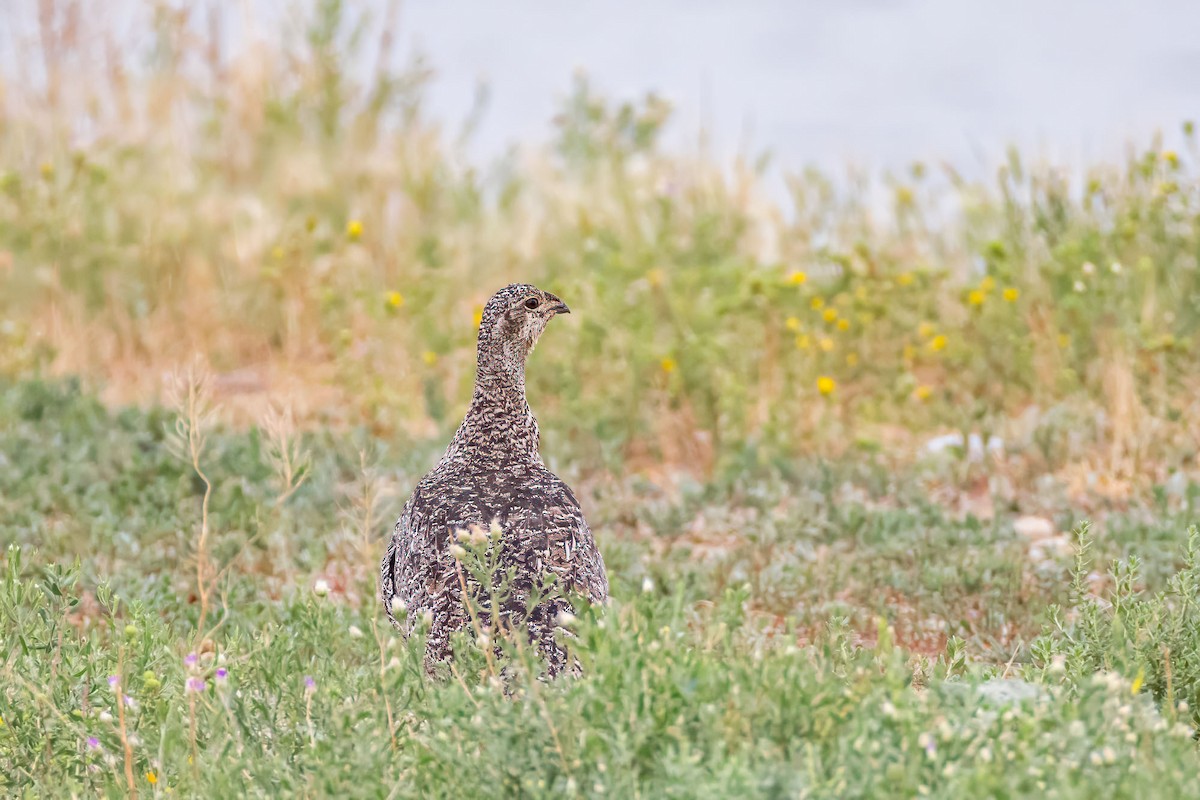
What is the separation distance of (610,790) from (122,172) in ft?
33.1

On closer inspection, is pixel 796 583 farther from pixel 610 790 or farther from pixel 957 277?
pixel 957 277

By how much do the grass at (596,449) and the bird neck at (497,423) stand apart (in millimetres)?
391

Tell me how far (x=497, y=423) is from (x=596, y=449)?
358cm

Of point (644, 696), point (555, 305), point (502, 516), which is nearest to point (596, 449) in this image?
point (555, 305)

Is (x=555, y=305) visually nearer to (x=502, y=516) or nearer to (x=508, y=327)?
(x=508, y=327)

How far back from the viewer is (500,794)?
318 cm

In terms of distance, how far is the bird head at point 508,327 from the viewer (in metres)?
4.94

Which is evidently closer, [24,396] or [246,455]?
[246,455]

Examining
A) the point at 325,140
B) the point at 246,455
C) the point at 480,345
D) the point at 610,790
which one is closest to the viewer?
the point at 610,790

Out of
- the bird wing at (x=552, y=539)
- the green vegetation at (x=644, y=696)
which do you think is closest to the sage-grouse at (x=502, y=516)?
the bird wing at (x=552, y=539)

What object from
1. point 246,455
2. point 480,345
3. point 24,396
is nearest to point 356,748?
point 480,345

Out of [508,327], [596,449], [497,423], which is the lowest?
[596,449]

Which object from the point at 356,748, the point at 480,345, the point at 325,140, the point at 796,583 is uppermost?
the point at 325,140

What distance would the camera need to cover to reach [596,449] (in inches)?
331
